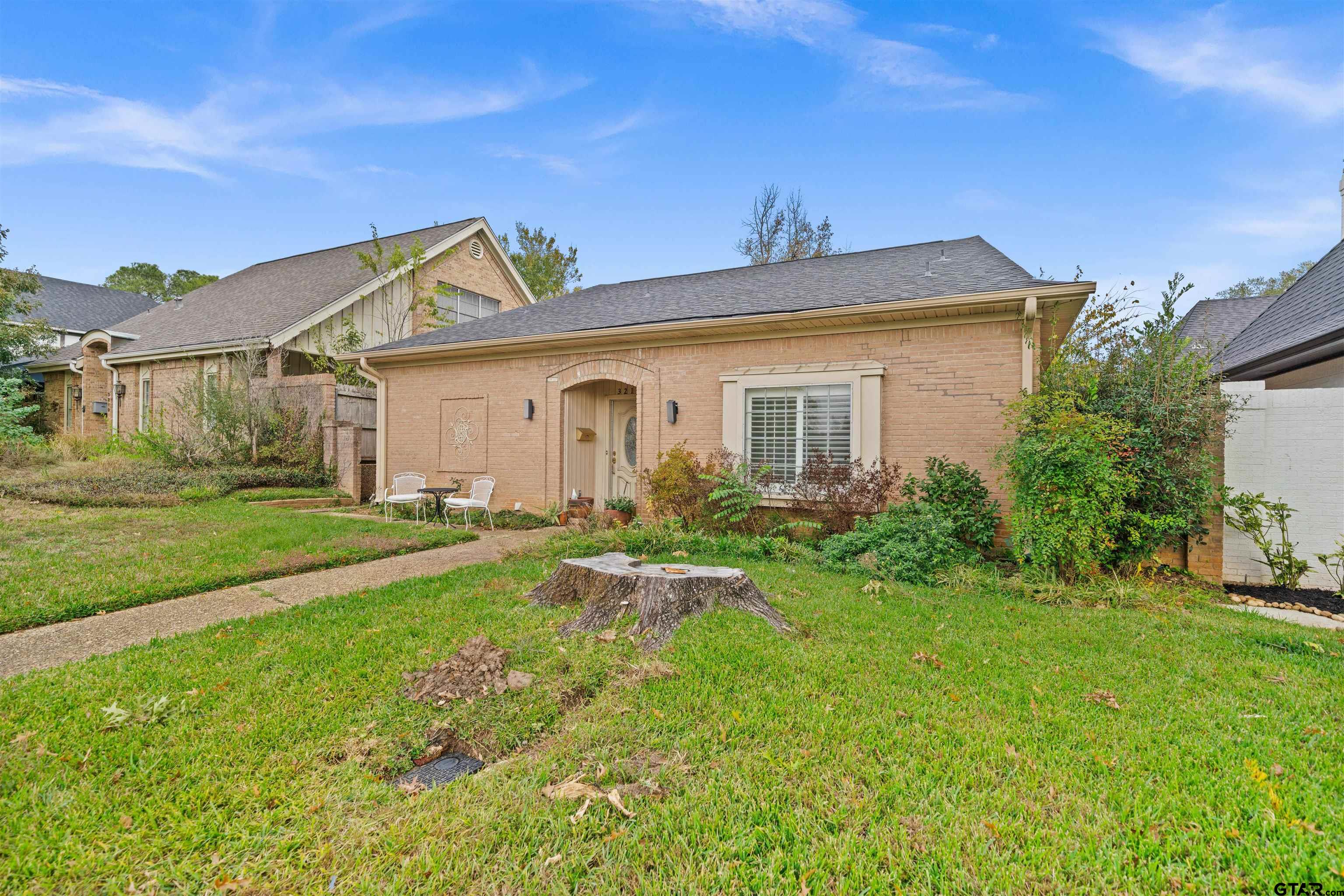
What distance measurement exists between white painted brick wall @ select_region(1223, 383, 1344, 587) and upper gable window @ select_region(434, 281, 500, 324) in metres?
15.9

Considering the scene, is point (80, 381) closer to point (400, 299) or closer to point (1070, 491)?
point (400, 299)

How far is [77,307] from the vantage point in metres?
23.2

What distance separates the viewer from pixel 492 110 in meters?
11.5

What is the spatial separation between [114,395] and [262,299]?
16.6ft

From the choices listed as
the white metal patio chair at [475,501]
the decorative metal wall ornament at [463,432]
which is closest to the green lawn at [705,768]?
the white metal patio chair at [475,501]

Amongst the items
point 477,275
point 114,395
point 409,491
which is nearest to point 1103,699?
point 409,491

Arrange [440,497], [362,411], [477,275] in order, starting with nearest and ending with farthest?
1. [440,497]
2. [362,411]
3. [477,275]

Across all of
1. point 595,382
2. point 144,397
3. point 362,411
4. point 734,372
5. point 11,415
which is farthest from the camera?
point 144,397

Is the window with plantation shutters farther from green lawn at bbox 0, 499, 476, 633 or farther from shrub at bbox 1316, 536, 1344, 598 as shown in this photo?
shrub at bbox 1316, 536, 1344, 598

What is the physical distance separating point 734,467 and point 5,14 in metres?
12.0

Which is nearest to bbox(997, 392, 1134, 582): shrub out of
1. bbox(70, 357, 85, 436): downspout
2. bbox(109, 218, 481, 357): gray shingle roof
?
bbox(109, 218, 481, 357): gray shingle roof

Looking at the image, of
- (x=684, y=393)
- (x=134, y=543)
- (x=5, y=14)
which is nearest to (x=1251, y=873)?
(x=684, y=393)

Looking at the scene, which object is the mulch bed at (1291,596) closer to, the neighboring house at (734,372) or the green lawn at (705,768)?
the green lawn at (705,768)

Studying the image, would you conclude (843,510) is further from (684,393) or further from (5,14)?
(5,14)
